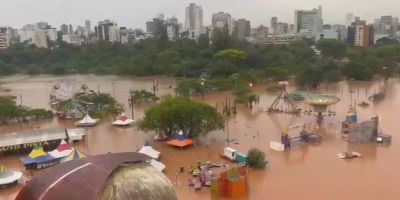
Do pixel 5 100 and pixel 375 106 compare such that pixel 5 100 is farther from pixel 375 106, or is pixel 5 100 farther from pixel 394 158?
pixel 375 106

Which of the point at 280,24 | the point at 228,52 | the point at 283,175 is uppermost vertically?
the point at 280,24

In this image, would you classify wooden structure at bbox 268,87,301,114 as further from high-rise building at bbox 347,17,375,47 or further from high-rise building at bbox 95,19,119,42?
high-rise building at bbox 95,19,119,42

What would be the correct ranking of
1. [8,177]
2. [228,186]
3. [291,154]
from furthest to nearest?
[291,154] < [8,177] < [228,186]

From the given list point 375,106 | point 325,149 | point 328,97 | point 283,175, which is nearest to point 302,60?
point 375,106

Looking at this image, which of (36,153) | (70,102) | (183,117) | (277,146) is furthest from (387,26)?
(36,153)

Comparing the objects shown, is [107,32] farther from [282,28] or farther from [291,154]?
[291,154]

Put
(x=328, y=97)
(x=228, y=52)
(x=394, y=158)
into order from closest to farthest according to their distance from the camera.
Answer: (x=394, y=158), (x=328, y=97), (x=228, y=52)
